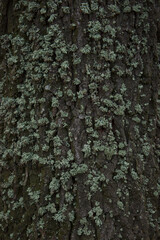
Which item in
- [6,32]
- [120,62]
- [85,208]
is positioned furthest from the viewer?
[6,32]

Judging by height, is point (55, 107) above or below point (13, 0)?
below

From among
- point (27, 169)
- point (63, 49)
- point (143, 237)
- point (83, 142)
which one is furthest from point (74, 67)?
point (143, 237)

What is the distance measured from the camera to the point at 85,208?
4.83 ft

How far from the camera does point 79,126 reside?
1.52 meters

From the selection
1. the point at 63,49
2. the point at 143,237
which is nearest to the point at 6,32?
the point at 63,49

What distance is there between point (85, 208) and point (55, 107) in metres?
0.59

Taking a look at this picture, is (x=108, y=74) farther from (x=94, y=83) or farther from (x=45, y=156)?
(x=45, y=156)

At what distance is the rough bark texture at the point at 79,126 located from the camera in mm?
1490

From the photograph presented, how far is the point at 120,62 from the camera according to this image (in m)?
1.59

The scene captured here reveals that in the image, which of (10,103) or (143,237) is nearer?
(143,237)

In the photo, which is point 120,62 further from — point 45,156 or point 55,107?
point 45,156

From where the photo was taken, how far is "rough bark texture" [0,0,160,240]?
149 centimetres

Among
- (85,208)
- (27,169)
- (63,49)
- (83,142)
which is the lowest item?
(85,208)

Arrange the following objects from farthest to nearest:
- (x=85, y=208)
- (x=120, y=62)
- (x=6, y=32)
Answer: (x=6, y=32)
(x=120, y=62)
(x=85, y=208)
